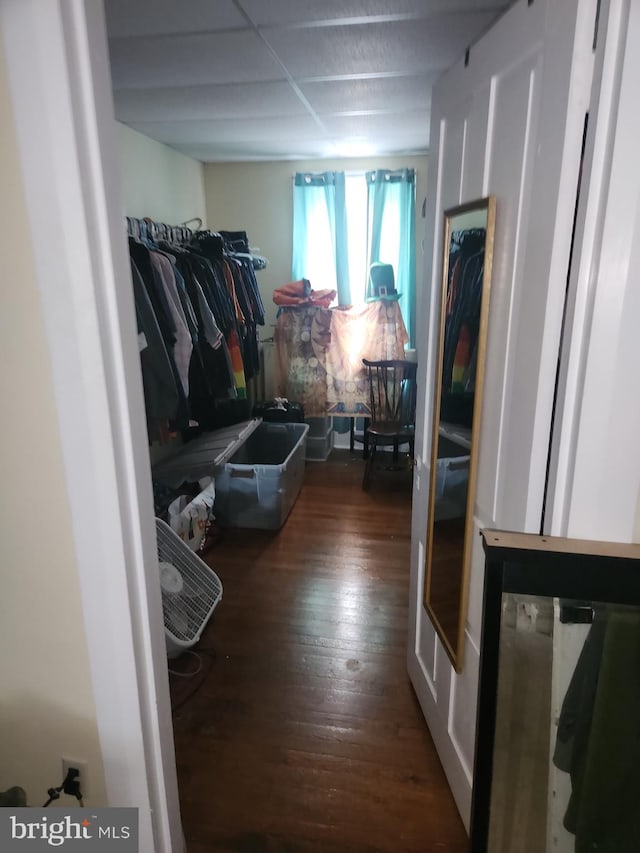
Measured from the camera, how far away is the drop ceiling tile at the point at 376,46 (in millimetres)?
1824

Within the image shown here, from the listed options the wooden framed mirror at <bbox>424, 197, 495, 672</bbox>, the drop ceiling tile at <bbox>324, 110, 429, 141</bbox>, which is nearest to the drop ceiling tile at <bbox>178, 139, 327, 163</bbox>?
the drop ceiling tile at <bbox>324, 110, 429, 141</bbox>

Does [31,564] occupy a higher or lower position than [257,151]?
lower

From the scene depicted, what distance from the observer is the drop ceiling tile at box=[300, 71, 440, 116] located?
2426 millimetres

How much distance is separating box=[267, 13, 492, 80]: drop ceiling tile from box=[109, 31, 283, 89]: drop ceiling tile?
10 centimetres

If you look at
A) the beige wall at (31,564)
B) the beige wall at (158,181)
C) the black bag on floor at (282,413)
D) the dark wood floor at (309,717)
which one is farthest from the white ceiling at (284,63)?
the dark wood floor at (309,717)

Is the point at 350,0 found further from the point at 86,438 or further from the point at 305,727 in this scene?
the point at 305,727

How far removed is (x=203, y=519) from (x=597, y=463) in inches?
91.1

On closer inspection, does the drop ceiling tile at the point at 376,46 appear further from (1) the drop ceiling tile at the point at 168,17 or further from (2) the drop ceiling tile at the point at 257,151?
(2) the drop ceiling tile at the point at 257,151

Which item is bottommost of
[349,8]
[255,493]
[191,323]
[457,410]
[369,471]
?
[369,471]

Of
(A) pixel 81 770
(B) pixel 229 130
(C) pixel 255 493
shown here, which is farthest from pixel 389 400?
(A) pixel 81 770

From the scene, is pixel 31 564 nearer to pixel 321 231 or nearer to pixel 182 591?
pixel 182 591

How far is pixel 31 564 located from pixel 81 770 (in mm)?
510

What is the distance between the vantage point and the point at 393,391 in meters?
4.07

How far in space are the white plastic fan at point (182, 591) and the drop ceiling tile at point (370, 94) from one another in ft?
7.00
